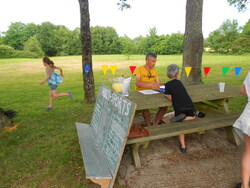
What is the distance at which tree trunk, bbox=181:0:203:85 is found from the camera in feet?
18.3

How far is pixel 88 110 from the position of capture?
5.49m

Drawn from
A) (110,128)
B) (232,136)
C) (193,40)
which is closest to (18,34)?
(193,40)

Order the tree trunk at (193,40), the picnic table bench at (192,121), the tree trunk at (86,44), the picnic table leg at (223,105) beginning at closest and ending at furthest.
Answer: the picnic table bench at (192,121), the picnic table leg at (223,105), the tree trunk at (86,44), the tree trunk at (193,40)

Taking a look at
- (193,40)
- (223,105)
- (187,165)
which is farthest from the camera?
(193,40)

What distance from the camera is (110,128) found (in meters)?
2.62

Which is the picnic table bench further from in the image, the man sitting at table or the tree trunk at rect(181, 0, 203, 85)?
the tree trunk at rect(181, 0, 203, 85)

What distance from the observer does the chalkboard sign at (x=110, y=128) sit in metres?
2.16

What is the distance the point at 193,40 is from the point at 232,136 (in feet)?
10.9

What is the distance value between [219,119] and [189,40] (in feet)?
11.0

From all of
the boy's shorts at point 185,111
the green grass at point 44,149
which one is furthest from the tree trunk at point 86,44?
the boy's shorts at point 185,111

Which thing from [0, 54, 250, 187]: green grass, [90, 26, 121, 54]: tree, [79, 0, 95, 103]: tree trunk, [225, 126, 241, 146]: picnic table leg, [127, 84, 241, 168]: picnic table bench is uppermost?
[90, 26, 121, 54]: tree

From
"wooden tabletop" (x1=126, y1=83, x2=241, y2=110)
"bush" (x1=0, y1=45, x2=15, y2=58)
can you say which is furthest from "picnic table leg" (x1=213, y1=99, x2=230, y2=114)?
"bush" (x1=0, y1=45, x2=15, y2=58)

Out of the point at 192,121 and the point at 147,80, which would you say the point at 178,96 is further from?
the point at 147,80

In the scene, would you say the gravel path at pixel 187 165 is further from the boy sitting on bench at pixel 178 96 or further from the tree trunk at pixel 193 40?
the tree trunk at pixel 193 40
